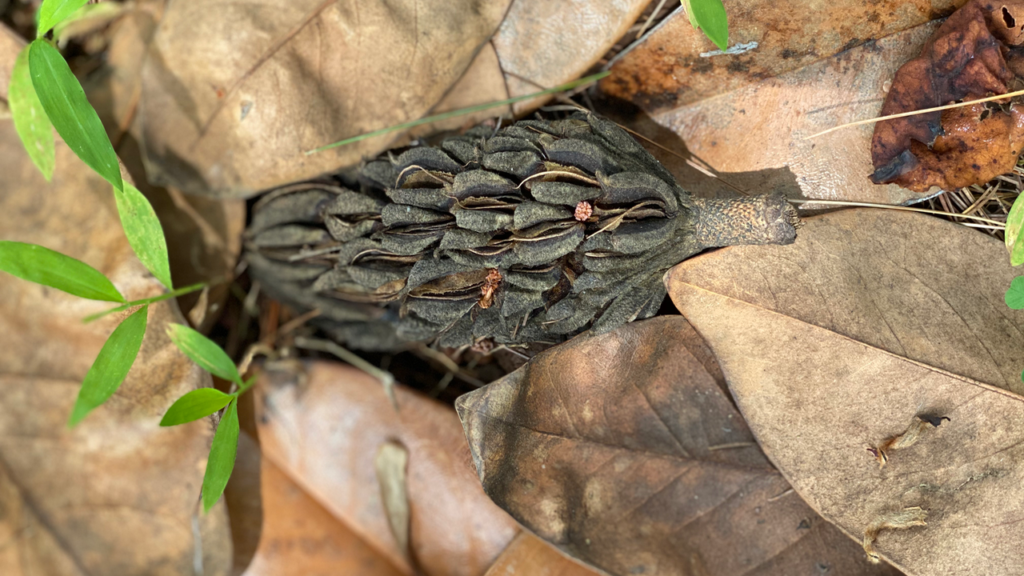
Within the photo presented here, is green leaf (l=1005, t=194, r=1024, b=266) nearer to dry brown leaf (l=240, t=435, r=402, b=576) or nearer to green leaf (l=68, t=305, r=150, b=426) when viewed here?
dry brown leaf (l=240, t=435, r=402, b=576)

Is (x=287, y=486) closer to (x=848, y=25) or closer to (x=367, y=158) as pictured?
(x=367, y=158)

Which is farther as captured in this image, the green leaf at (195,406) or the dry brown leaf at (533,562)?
the dry brown leaf at (533,562)

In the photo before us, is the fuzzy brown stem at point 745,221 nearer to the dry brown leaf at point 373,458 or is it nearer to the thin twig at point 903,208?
the thin twig at point 903,208


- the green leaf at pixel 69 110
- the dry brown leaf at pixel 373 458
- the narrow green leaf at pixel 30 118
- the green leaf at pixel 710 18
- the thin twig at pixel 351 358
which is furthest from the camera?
the thin twig at pixel 351 358

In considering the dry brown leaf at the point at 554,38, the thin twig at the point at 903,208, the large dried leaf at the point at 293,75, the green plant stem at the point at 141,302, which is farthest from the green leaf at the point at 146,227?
the thin twig at the point at 903,208

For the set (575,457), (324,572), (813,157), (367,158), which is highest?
(367,158)

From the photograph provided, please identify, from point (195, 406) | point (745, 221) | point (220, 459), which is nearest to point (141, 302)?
point (195, 406)

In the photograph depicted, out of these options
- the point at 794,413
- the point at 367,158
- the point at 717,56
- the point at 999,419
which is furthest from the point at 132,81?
the point at 999,419
